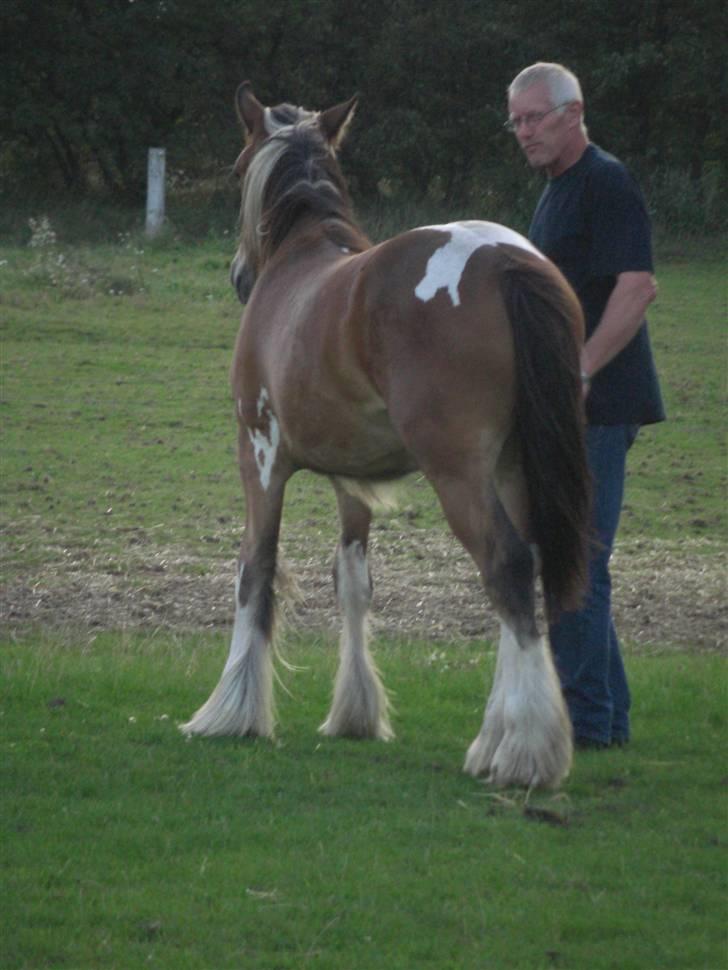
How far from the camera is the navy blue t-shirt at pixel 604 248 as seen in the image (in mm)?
4980

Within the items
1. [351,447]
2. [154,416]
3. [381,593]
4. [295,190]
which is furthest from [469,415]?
[154,416]

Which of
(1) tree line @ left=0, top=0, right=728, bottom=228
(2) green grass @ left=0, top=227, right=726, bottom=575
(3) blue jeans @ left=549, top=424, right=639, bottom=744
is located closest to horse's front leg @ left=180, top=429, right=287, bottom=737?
(3) blue jeans @ left=549, top=424, right=639, bottom=744

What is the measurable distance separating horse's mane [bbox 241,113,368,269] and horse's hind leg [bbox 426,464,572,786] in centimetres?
163

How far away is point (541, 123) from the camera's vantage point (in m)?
5.06

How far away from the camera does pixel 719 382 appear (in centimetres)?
1519

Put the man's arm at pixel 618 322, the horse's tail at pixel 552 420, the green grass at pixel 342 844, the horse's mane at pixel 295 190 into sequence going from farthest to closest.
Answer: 1. the horse's mane at pixel 295 190
2. the man's arm at pixel 618 322
3. the horse's tail at pixel 552 420
4. the green grass at pixel 342 844

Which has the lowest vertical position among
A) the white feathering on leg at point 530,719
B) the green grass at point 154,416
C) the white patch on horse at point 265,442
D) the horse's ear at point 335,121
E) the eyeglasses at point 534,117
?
the green grass at point 154,416

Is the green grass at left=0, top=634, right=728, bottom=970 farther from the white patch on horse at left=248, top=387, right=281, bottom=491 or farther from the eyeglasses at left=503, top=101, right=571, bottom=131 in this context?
the eyeglasses at left=503, top=101, right=571, bottom=131

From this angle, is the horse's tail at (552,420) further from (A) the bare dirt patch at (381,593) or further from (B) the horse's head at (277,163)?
(A) the bare dirt patch at (381,593)

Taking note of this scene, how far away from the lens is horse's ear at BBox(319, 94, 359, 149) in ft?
19.7

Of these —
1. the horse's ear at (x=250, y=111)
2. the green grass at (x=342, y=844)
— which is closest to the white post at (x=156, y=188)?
the horse's ear at (x=250, y=111)

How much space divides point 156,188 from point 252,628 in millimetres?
21818

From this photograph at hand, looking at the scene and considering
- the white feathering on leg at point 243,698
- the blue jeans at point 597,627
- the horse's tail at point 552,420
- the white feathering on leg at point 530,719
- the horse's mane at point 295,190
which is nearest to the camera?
the horse's tail at point 552,420

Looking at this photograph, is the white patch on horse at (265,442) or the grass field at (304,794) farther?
the white patch on horse at (265,442)
